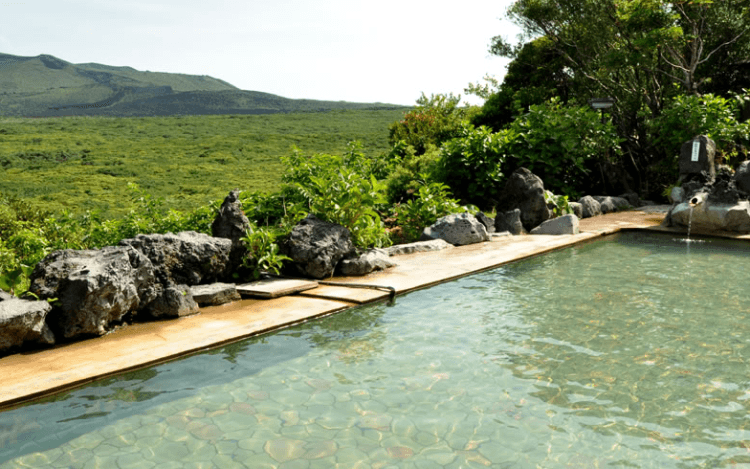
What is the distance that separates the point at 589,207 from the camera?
12688 millimetres

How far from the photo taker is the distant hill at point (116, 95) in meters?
116

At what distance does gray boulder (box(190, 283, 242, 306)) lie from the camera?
5.80 m

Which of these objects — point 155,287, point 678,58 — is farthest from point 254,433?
point 678,58

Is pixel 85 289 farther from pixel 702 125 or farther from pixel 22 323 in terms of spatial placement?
pixel 702 125

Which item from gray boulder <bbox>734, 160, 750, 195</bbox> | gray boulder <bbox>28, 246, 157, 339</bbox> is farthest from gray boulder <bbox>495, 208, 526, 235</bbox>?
gray boulder <bbox>28, 246, 157, 339</bbox>

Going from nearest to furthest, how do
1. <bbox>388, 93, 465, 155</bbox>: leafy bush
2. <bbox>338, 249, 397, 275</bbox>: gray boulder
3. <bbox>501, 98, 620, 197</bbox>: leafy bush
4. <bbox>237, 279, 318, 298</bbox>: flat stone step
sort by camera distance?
<bbox>237, 279, 318, 298</bbox>: flat stone step < <bbox>338, 249, 397, 275</bbox>: gray boulder < <bbox>501, 98, 620, 197</bbox>: leafy bush < <bbox>388, 93, 465, 155</bbox>: leafy bush

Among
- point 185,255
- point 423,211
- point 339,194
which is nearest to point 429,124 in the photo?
point 423,211

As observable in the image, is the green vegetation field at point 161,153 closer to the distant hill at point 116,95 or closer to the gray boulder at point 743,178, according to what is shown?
the gray boulder at point 743,178

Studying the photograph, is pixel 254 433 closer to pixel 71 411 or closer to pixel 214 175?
pixel 71 411

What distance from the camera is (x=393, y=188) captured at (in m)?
13.6

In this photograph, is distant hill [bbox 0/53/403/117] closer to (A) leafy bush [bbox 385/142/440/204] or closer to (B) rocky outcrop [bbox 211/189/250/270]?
(A) leafy bush [bbox 385/142/440/204]

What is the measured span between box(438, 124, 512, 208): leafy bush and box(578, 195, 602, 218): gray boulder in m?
1.85

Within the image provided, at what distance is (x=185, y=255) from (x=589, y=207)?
921 cm

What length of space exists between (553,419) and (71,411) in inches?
116
